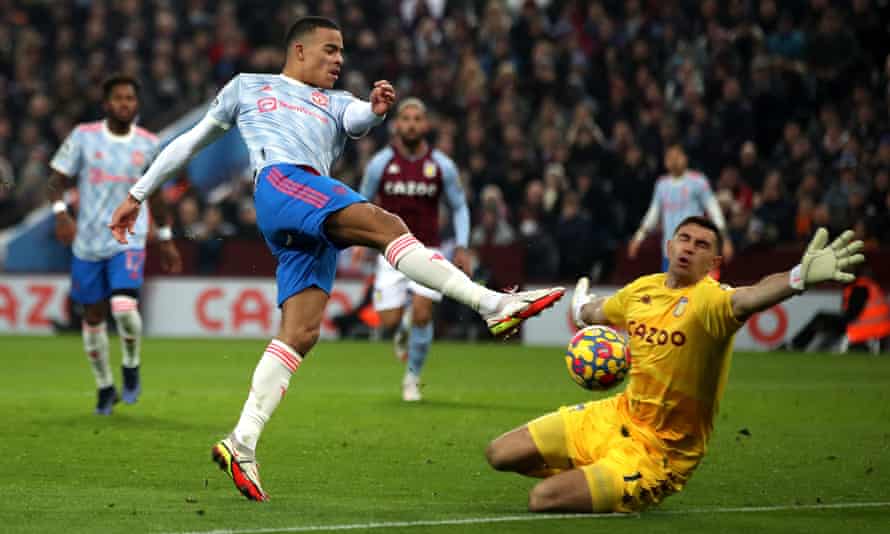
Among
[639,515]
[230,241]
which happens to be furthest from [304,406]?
[230,241]

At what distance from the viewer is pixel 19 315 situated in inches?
952

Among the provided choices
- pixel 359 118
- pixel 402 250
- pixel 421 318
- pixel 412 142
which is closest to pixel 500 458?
pixel 402 250

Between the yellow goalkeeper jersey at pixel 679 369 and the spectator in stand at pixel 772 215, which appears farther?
the spectator in stand at pixel 772 215

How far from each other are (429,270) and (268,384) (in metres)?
1.05

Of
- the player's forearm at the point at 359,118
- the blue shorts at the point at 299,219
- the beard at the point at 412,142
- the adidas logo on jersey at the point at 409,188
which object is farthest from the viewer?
the adidas logo on jersey at the point at 409,188

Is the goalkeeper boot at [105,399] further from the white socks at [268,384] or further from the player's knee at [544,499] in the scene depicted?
the player's knee at [544,499]

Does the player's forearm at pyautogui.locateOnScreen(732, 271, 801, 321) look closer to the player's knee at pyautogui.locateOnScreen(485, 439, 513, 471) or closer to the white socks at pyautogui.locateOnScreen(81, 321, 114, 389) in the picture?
the player's knee at pyautogui.locateOnScreen(485, 439, 513, 471)

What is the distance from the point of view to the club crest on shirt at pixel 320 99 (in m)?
7.96

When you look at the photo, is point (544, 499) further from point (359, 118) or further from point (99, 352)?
point (99, 352)

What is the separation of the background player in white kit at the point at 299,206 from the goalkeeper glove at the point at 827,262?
125 centimetres

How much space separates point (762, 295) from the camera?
646 cm

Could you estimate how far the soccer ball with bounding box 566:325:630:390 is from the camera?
23.3ft

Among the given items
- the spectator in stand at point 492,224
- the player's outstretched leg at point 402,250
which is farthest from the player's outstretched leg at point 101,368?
the spectator in stand at point 492,224

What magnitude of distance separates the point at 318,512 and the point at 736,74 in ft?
53.3
